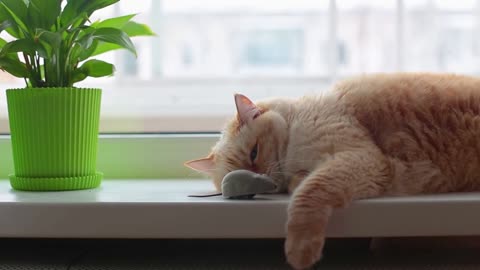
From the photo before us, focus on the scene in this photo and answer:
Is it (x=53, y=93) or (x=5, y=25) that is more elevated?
(x=5, y=25)

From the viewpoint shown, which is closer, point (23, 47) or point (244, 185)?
point (244, 185)

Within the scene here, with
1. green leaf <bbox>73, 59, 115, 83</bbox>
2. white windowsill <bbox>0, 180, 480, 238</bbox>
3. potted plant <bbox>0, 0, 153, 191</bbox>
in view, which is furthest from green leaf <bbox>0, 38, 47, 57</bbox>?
white windowsill <bbox>0, 180, 480, 238</bbox>

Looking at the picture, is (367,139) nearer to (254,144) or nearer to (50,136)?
(254,144)

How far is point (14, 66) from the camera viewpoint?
1.19 meters

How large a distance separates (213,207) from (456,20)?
Result: 0.97 metres

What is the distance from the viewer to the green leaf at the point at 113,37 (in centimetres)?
114

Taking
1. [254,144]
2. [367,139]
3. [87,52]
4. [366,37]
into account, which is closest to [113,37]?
[87,52]

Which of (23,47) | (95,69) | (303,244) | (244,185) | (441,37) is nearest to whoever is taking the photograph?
(303,244)

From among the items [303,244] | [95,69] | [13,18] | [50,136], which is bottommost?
[303,244]

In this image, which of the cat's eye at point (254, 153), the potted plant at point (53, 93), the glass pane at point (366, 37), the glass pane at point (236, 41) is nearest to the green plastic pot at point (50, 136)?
the potted plant at point (53, 93)

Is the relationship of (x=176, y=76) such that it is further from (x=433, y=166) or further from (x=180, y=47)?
(x=433, y=166)

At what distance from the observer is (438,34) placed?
1597 millimetres

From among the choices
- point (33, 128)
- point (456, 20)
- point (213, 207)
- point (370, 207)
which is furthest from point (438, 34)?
point (33, 128)

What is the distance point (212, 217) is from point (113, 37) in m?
0.42
